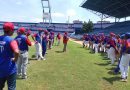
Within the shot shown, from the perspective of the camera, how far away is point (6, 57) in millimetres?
7879

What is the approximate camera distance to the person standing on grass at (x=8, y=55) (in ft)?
25.4

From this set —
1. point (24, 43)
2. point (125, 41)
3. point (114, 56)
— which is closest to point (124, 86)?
point (125, 41)

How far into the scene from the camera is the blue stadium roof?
80.2m

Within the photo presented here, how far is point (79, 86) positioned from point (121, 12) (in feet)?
266

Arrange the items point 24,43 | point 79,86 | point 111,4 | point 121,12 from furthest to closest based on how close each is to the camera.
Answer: point 121,12 < point 111,4 < point 24,43 < point 79,86

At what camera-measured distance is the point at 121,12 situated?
9212 cm

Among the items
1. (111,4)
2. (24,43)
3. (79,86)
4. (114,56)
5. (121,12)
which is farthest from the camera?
(121,12)

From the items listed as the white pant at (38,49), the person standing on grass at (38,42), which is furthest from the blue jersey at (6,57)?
the white pant at (38,49)

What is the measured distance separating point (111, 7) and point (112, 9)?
253cm

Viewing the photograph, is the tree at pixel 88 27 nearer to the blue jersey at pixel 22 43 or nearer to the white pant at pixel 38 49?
the white pant at pixel 38 49

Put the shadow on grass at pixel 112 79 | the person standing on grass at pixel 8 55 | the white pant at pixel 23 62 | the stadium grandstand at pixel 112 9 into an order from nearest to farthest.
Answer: the person standing on grass at pixel 8 55 → the white pant at pixel 23 62 → the shadow on grass at pixel 112 79 → the stadium grandstand at pixel 112 9

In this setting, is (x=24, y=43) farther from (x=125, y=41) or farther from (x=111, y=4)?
(x=111, y=4)

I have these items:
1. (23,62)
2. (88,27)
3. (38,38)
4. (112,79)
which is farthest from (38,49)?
(88,27)

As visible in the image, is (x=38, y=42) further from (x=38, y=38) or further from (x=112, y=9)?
(x=112, y=9)
